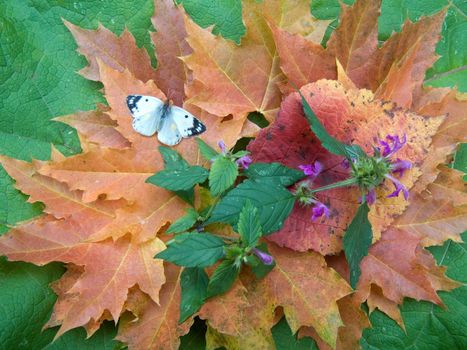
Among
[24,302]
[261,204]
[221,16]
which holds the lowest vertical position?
[24,302]

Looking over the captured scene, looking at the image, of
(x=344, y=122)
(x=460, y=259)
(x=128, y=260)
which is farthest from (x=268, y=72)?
(x=460, y=259)

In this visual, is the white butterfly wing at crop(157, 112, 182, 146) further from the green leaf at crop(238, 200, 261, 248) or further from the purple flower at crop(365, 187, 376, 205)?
the purple flower at crop(365, 187, 376, 205)

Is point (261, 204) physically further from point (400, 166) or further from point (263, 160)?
point (400, 166)

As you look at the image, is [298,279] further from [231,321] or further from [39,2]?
[39,2]

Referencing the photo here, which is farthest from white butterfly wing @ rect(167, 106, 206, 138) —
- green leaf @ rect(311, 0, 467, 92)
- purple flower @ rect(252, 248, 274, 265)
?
green leaf @ rect(311, 0, 467, 92)

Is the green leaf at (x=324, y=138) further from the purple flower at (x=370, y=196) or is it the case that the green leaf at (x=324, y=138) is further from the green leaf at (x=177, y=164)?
the green leaf at (x=177, y=164)

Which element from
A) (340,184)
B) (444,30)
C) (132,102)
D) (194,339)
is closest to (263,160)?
(340,184)
